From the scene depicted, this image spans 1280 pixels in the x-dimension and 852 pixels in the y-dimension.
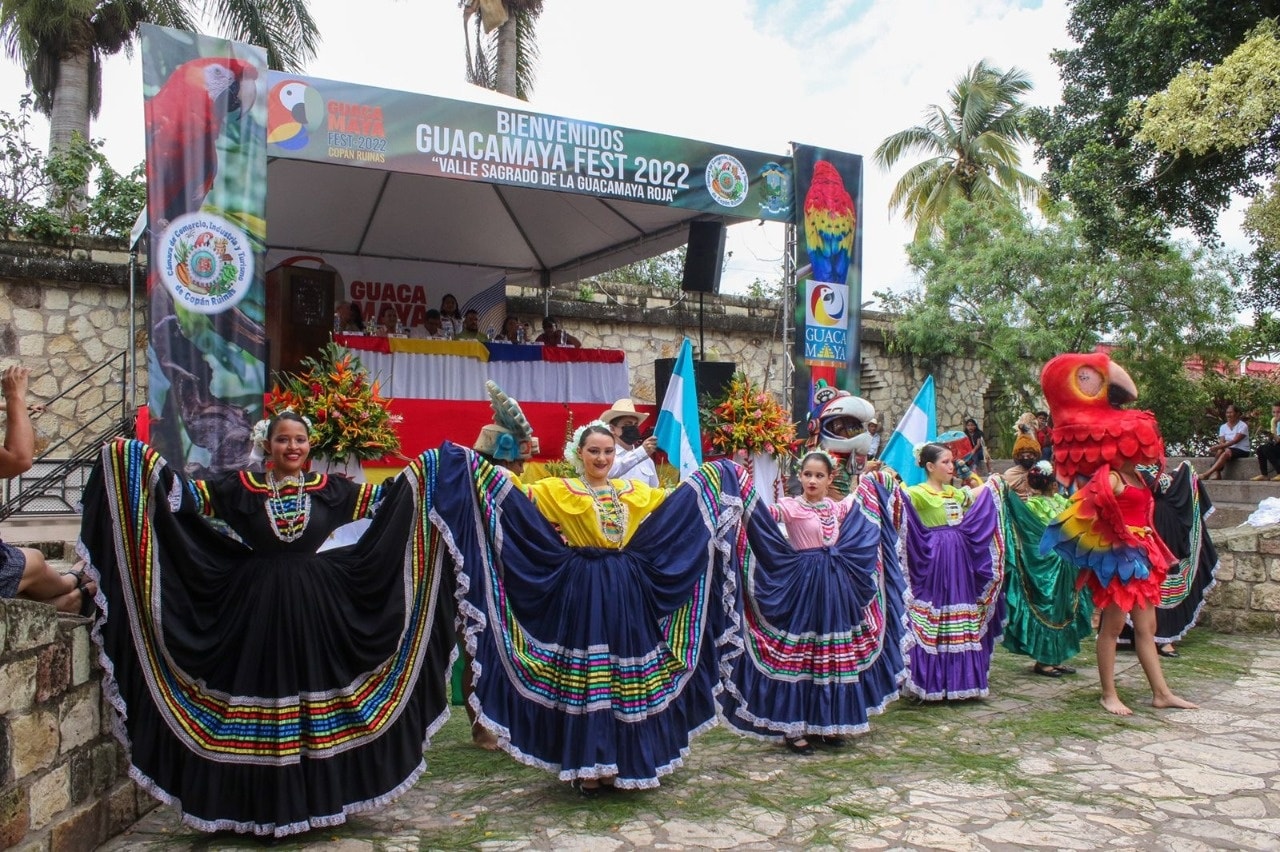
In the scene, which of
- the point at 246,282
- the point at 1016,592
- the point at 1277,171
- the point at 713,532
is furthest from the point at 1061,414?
the point at 1277,171

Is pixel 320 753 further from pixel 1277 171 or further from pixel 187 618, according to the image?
pixel 1277 171

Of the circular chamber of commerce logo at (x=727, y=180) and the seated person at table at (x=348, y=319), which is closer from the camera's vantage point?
the circular chamber of commerce logo at (x=727, y=180)

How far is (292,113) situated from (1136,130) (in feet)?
31.7

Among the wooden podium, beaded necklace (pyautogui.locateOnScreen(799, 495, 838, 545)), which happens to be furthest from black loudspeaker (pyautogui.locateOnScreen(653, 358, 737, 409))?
the wooden podium

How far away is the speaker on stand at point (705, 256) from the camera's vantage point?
10797 mm

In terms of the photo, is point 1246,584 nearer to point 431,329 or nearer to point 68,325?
point 431,329

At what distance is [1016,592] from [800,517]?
2.18 meters

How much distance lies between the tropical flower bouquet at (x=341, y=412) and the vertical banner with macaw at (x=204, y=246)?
14.2 inches

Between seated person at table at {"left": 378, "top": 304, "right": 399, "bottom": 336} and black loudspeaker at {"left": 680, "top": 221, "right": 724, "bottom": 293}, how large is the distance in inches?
136

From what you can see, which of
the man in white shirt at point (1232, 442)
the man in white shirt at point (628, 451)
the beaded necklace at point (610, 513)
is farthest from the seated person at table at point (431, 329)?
the man in white shirt at point (1232, 442)

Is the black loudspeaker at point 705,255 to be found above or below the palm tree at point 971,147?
below

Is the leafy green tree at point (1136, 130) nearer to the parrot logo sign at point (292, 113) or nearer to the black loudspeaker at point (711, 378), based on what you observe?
the black loudspeaker at point (711, 378)

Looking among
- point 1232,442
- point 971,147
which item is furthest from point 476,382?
point 971,147

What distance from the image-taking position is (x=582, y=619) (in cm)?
423
